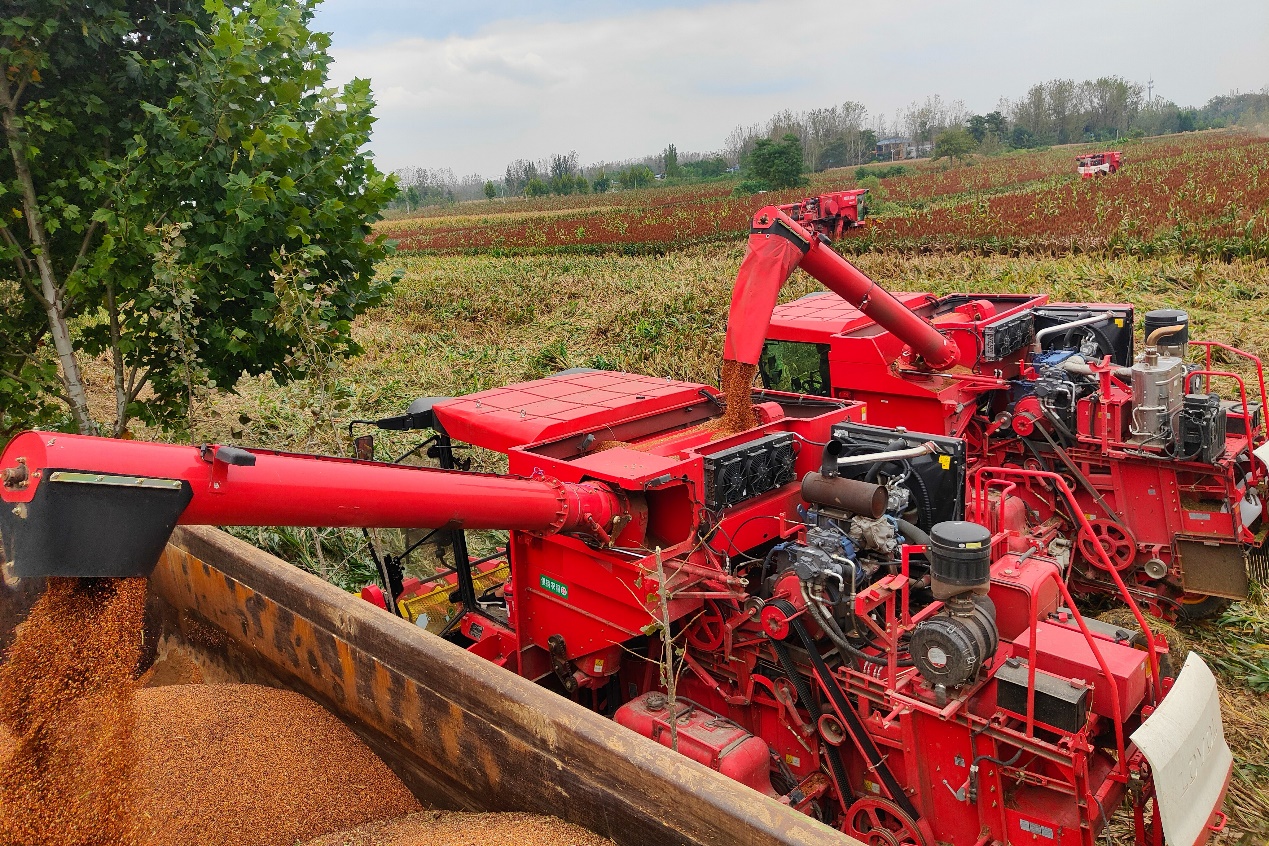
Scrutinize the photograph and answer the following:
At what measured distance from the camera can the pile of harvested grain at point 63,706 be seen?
2980 millimetres

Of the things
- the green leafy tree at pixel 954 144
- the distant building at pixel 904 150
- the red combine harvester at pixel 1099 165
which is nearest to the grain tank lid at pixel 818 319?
the red combine harvester at pixel 1099 165

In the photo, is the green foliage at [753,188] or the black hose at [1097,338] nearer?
the black hose at [1097,338]

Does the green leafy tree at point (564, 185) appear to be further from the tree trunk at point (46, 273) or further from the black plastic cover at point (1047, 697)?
the black plastic cover at point (1047, 697)

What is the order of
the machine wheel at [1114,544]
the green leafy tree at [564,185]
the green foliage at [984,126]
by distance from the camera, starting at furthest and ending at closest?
the green leafy tree at [564,185]
the green foliage at [984,126]
the machine wheel at [1114,544]

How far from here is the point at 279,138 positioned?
19.2 feet

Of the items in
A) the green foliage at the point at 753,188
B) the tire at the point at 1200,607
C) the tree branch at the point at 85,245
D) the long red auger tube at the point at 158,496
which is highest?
the green foliage at the point at 753,188

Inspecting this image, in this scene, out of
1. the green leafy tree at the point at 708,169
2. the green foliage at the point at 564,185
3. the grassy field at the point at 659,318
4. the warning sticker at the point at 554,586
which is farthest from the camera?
Answer: the green foliage at the point at 564,185

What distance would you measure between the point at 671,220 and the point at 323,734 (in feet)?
99.4

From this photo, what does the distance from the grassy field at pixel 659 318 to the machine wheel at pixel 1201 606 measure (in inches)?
3.5

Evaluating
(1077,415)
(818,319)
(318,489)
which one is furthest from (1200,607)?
(318,489)

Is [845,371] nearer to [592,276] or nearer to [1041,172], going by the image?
[592,276]

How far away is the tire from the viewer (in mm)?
6465

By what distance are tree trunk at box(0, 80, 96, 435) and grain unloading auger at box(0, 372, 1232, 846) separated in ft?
8.65

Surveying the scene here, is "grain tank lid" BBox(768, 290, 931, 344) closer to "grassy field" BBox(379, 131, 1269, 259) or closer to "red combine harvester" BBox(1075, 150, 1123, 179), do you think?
"grassy field" BBox(379, 131, 1269, 259)
